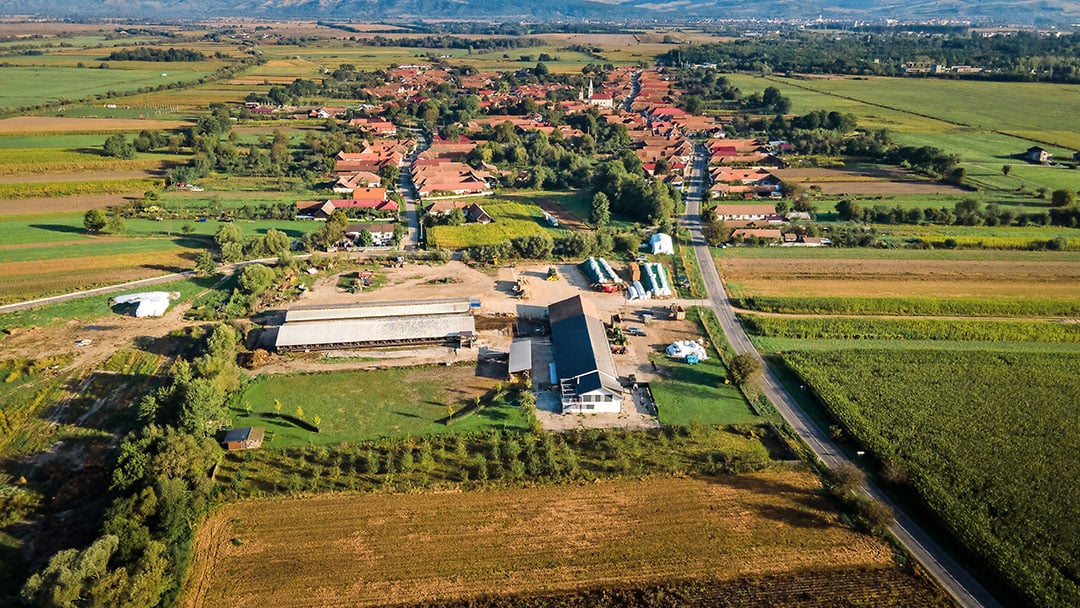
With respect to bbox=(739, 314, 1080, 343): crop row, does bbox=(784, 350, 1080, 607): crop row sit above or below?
below

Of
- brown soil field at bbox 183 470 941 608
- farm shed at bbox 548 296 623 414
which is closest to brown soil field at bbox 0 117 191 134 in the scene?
farm shed at bbox 548 296 623 414

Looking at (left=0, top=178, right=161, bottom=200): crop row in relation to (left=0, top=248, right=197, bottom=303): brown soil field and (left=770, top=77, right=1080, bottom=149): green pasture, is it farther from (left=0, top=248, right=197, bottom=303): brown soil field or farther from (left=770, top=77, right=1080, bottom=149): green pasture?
(left=770, top=77, right=1080, bottom=149): green pasture

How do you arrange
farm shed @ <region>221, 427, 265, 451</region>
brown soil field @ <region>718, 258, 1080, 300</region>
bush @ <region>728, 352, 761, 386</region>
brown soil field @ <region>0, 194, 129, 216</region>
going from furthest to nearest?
brown soil field @ <region>0, 194, 129, 216</region>, brown soil field @ <region>718, 258, 1080, 300</region>, bush @ <region>728, 352, 761, 386</region>, farm shed @ <region>221, 427, 265, 451</region>

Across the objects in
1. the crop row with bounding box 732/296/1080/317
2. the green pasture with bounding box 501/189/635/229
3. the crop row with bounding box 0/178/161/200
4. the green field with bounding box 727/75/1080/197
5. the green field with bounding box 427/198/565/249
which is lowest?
the crop row with bounding box 732/296/1080/317

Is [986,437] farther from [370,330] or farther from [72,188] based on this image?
[72,188]

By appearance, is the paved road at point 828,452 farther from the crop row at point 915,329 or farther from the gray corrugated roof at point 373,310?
the gray corrugated roof at point 373,310

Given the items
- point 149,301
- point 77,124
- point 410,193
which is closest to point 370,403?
point 149,301
